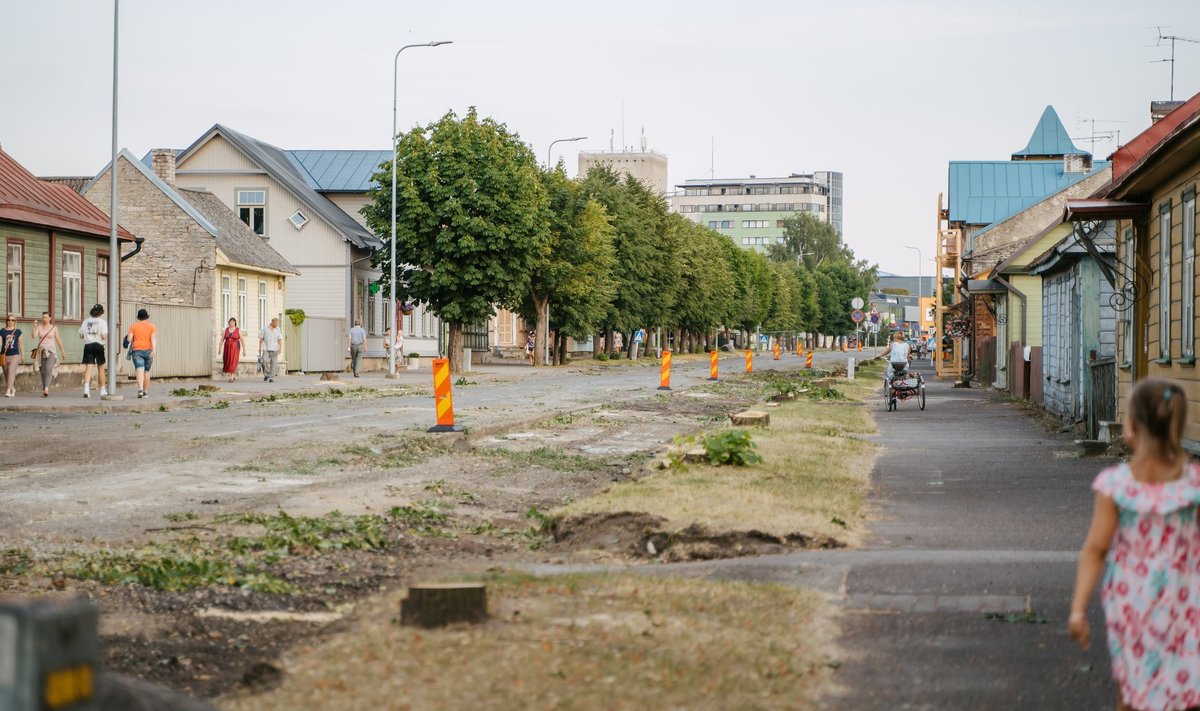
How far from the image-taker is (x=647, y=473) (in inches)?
584

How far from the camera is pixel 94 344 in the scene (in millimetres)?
28891

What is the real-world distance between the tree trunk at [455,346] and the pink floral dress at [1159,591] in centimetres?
4658

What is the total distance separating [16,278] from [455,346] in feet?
69.3

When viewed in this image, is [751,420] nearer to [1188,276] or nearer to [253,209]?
[1188,276]

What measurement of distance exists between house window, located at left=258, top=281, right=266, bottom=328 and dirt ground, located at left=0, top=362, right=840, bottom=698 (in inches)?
1148

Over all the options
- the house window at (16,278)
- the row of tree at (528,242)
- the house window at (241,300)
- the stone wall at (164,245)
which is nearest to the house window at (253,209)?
the row of tree at (528,242)

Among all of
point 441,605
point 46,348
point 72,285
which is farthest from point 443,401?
point 72,285

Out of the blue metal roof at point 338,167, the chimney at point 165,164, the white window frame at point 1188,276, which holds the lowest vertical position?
the white window frame at point 1188,276

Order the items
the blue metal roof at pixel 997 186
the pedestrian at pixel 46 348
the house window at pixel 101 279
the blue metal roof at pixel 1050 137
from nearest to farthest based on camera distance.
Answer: the pedestrian at pixel 46 348 < the house window at pixel 101 279 < the blue metal roof at pixel 997 186 < the blue metal roof at pixel 1050 137

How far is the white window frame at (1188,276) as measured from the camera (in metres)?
15.5

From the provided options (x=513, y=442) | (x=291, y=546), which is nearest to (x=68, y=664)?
(x=291, y=546)

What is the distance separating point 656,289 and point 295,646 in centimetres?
7410

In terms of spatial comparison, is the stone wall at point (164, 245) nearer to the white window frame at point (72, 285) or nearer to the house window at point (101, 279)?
the house window at point (101, 279)

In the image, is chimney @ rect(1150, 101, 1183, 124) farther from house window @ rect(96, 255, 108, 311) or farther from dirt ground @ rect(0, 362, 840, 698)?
house window @ rect(96, 255, 108, 311)
